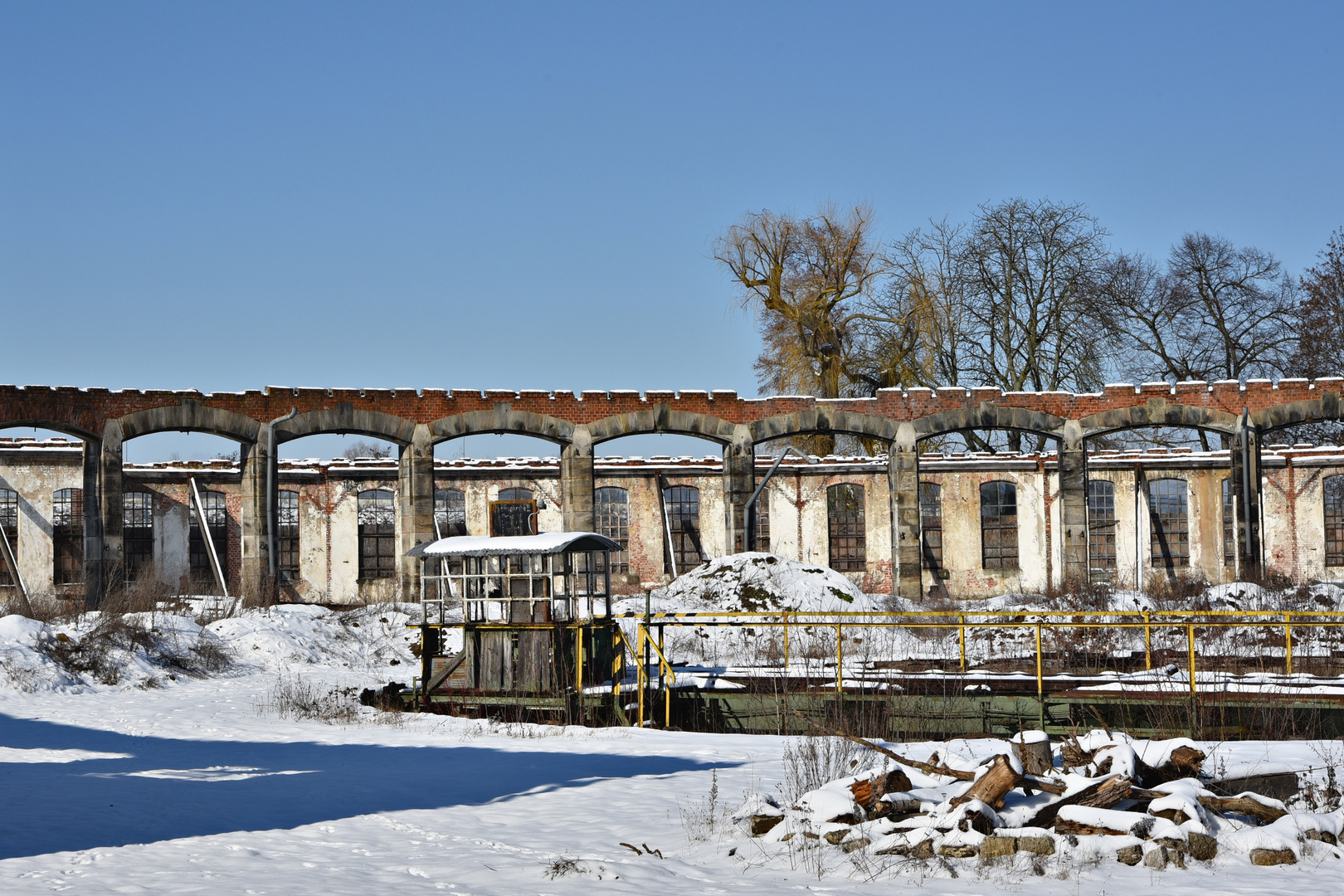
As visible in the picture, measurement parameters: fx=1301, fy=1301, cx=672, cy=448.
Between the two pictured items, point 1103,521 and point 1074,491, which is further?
point 1103,521

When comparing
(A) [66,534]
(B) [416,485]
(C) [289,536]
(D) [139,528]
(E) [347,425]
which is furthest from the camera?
(C) [289,536]

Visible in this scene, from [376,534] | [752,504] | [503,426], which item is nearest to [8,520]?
[376,534]

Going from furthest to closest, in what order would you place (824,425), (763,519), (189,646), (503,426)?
(763,519) < (824,425) < (503,426) < (189,646)

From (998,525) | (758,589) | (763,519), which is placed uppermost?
(763,519)

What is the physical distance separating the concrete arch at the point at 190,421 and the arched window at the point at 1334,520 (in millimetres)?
28324

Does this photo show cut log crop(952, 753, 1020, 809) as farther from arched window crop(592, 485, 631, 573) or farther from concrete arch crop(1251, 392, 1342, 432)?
arched window crop(592, 485, 631, 573)

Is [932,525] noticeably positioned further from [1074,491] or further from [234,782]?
[234,782]

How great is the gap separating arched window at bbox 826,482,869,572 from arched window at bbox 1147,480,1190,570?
26.4 ft

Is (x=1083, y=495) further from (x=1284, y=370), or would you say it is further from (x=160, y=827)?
(x=160, y=827)

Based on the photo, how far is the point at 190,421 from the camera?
1126 inches

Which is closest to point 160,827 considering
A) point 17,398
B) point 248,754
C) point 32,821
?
point 32,821

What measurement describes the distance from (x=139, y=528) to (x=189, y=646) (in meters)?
13.8

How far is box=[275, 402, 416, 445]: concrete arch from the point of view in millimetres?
29016

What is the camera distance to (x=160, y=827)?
29.2 feet
